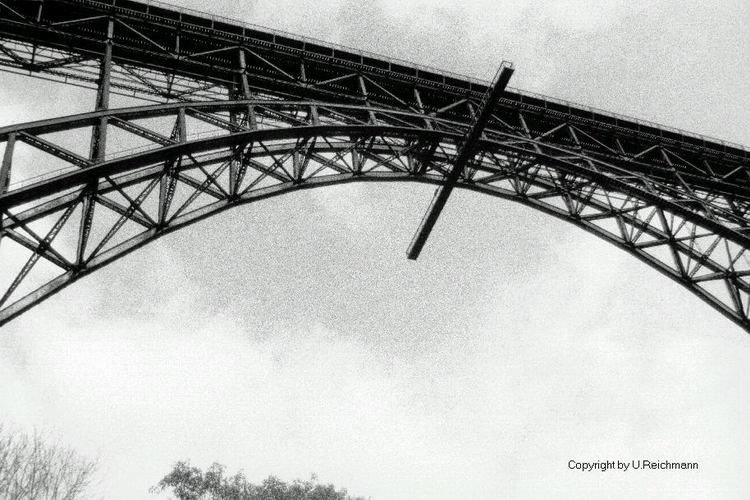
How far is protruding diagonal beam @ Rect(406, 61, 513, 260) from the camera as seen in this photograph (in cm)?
1185

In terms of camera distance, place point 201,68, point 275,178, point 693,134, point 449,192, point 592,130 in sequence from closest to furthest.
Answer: point 275,178 < point 449,192 < point 201,68 < point 592,130 < point 693,134

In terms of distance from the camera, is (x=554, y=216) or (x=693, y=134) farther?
(x=693, y=134)

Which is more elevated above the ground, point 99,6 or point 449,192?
point 99,6

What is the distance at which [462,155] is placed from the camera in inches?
498

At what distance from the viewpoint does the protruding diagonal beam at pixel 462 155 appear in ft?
38.9

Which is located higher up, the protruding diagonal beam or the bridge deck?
the bridge deck

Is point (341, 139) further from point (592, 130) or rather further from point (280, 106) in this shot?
point (592, 130)

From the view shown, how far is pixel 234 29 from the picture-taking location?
1455cm

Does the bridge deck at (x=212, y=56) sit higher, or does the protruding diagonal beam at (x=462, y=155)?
the bridge deck at (x=212, y=56)

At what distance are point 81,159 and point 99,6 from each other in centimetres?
630

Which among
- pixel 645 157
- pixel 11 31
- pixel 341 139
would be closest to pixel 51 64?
pixel 11 31

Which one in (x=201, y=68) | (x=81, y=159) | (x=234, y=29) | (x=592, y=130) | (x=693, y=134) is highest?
(x=693, y=134)

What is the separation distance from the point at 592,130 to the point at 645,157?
2.30m

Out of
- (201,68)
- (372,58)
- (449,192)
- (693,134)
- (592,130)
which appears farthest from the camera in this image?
(693,134)
